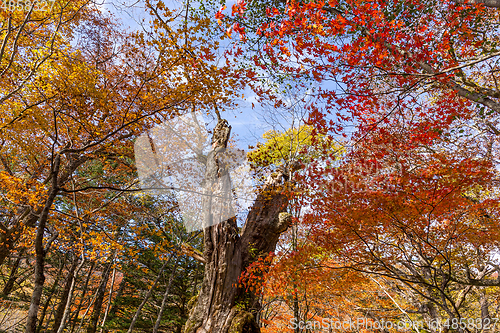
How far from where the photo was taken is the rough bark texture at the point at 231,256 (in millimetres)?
6188

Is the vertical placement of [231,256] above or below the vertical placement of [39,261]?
above

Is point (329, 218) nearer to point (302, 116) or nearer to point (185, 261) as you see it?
point (302, 116)

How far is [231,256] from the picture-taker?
6816 millimetres

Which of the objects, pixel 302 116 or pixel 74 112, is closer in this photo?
pixel 74 112

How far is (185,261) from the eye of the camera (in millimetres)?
12273

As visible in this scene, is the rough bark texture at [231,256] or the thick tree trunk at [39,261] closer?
the thick tree trunk at [39,261]

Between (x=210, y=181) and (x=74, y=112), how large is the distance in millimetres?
5204

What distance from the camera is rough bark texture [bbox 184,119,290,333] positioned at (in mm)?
6188

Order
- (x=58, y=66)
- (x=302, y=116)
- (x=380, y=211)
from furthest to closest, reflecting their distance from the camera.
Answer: (x=302, y=116) → (x=58, y=66) → (x=380, y=211)

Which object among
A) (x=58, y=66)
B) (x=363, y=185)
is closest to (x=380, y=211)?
(x=363, y=185)

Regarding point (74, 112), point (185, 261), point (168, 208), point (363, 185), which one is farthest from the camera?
point (185, 261)

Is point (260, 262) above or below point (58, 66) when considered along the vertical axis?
below

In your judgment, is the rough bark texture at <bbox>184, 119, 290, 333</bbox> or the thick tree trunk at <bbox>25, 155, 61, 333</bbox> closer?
the thick tree trunk at <bbox>25, 155, 61, 333</bbox>

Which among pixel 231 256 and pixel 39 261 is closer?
pixel 39 261
